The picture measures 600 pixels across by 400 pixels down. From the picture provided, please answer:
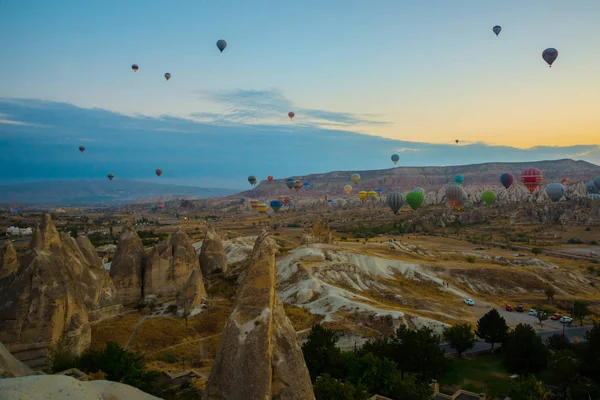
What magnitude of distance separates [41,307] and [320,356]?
→ 11224 millimetres

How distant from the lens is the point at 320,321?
2708 centimetres

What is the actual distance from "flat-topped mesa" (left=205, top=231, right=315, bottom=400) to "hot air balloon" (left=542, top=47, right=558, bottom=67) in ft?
197

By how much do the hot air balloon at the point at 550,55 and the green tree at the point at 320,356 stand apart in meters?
53.5

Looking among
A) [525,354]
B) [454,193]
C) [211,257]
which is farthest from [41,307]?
[454,193]

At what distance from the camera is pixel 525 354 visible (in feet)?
68.7

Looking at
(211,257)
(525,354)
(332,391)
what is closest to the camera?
(332,391)

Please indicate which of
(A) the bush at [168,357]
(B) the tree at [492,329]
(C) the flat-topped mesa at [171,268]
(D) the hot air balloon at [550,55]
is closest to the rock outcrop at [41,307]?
(A) the bush at [168,357]

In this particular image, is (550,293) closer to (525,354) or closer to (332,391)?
(525,354)

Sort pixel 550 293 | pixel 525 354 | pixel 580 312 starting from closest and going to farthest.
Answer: pixel 525 354 → pixel 580 312 → pixel 550 293

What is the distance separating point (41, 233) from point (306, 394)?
16.1m

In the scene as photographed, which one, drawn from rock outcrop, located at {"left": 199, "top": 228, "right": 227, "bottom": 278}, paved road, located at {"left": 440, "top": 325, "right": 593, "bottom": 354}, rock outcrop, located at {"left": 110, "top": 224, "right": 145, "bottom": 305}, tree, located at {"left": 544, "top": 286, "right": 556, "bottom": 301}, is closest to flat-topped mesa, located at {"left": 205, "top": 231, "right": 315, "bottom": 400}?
paved road, located at {"left": 440, "top": 325, "right": 593, "bottom": 354}

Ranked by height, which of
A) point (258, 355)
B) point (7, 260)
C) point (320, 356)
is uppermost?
point (258, 355)

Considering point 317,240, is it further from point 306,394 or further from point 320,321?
point 306,394

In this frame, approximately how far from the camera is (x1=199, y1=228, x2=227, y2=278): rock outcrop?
35.8 metres
